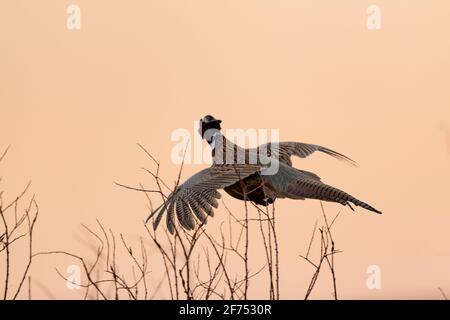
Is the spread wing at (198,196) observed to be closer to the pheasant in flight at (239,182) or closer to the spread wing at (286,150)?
the pheasant in flight at (239,182)

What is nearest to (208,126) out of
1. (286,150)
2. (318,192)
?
(286,150)

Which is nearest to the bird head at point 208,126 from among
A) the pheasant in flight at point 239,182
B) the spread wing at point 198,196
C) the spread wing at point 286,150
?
the pheasant in flight at point 239,182

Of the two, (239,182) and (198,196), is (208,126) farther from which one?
(198,196)

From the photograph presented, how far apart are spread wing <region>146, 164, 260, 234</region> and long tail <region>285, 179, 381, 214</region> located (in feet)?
0.44

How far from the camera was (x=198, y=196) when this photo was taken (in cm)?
166

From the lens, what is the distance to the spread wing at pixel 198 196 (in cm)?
158

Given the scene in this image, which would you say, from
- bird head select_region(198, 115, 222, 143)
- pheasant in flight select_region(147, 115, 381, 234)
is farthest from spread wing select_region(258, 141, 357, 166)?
bird head select_region(198, 115, 222, 143)

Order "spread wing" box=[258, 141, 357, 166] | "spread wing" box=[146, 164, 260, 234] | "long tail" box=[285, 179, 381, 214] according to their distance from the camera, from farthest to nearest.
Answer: "spread wing" box=[258, 141, 357, 166] < "long tail" box=[285, 179, 381, 214] < "spread wing" box=[146, 164, 260, 234]

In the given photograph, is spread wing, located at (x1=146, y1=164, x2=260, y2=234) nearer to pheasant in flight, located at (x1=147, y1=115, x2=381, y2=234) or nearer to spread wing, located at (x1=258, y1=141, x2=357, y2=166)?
pheasant in flight, located at (x1=147, y1=115, x2=381, y2=234)

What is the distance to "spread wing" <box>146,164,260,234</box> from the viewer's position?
1578 mm

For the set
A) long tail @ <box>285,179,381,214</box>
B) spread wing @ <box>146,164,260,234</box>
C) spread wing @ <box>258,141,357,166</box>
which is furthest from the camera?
spread wing @ <box>258,141,357,166</box>

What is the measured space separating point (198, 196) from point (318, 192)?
0.34m

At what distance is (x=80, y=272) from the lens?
2.48 metres

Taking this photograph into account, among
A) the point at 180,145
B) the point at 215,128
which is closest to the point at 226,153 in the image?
the point at 215,128
